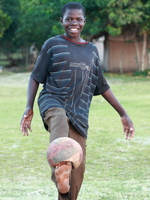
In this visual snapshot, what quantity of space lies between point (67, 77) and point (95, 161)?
3075 mm

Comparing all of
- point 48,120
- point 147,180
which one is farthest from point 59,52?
point 147,180

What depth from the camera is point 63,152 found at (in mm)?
3242

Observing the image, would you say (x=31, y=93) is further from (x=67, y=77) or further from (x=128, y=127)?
(x=128, y=127)

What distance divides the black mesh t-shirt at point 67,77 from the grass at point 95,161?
1.25m

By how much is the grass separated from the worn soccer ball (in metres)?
1.45

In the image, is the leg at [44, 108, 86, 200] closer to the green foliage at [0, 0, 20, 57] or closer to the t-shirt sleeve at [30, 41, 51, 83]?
the t-shirt sleeve at [30, 41, 51, 83]

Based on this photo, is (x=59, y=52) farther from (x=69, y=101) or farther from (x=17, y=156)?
(x=17, y=156)

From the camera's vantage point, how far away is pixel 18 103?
14.0 meters

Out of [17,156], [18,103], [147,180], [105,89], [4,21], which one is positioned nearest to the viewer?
[105,89]

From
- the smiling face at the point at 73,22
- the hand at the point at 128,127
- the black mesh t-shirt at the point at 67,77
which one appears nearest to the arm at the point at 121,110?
the hand at the point at 128,127

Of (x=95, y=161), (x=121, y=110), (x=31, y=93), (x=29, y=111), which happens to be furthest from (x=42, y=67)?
(x=95, y=161)

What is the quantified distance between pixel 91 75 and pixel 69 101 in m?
0.36

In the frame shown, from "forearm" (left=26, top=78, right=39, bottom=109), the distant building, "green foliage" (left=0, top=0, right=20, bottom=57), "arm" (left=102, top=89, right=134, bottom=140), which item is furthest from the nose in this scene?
"green foliage" (left=0, top=0, right=20, bottom=57)

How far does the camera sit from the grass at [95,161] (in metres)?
4.84
